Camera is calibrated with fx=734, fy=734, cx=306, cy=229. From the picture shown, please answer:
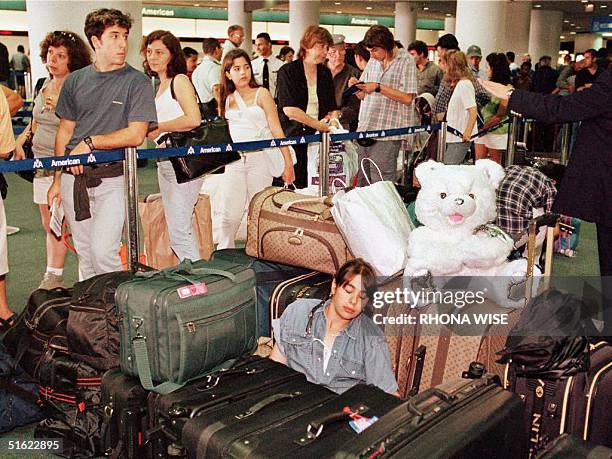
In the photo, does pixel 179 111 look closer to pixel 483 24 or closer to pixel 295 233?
pixel 295 233

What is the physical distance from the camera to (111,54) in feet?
11.9

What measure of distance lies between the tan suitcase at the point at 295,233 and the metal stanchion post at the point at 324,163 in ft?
4.06

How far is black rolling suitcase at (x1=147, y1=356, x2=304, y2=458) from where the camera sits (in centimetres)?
244

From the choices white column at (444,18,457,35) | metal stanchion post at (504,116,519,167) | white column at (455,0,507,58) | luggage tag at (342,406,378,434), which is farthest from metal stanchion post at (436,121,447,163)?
white column at (444,18,457,35)

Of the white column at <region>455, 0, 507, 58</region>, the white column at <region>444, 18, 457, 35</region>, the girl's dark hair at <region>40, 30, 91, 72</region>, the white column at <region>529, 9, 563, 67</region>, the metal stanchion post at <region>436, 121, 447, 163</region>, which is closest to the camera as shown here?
the girl's dark hair at <region>40, 30, 91, 72</region>

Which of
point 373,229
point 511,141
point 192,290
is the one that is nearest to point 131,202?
point 192,290

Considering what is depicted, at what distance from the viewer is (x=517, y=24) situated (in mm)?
23484

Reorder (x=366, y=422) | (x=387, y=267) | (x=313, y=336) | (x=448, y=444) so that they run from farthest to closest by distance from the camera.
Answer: (x=387, y=267) → (x=313, y=336) → (x=366, y=422) → (x=448, y=444)

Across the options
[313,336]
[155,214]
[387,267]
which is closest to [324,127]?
[155,214]

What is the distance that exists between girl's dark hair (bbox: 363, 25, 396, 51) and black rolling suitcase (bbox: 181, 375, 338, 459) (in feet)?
12.2

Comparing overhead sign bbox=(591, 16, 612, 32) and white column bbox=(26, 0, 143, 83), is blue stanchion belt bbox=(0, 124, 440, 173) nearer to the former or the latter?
white column bbox=(26, 0, 143, 83)

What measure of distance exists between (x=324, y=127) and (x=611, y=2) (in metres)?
23.7

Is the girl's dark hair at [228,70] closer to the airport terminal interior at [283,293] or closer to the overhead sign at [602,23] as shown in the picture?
the airport terminal interior at [283,293]

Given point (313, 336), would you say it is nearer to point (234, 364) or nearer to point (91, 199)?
point (234, 364)
